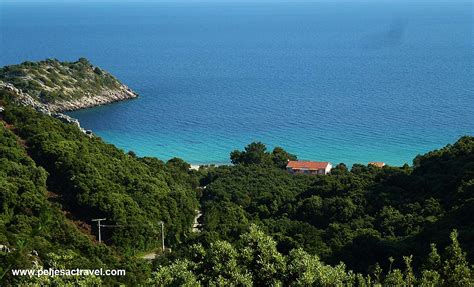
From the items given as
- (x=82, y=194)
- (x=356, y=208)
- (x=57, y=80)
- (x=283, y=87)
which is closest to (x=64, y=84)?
(x=57, y=80)

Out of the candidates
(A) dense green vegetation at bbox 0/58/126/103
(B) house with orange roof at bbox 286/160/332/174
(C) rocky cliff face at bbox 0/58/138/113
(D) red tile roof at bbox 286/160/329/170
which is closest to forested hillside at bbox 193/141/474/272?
(B) house with orange roof at bbox 286/160/332/174

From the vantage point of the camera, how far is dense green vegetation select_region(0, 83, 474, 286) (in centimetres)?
1608

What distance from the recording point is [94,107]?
55.2 meters

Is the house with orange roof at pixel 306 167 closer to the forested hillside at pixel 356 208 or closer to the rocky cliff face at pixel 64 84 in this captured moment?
the forested hillside at pixel 356 208

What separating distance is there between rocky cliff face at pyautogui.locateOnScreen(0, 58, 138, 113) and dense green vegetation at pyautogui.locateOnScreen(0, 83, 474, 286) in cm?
2338

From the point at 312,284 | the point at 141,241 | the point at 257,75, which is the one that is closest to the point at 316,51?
the point at 257,75

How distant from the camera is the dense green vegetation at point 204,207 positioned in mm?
16078

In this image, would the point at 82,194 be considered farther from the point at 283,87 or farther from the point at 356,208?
the point at 283,87

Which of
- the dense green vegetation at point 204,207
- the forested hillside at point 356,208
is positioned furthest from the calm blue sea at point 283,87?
the dense green vegetation at point 204,207

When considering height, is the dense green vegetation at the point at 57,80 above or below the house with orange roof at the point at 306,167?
above

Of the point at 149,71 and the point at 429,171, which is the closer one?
the point at 429,171

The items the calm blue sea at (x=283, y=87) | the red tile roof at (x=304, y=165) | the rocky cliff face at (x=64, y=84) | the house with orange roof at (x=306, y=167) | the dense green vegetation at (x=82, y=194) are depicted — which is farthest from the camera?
the rocky cliff face at (x=64, y=84)

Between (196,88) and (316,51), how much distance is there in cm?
3405

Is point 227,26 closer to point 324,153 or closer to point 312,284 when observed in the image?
point 324,153
